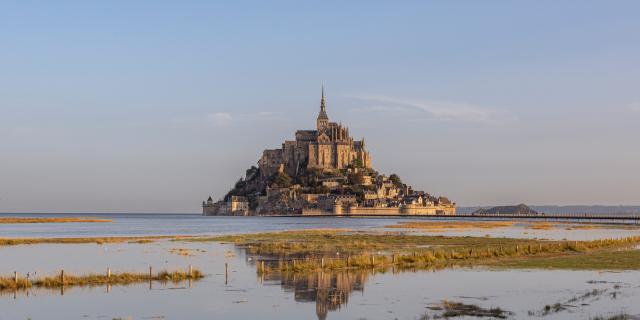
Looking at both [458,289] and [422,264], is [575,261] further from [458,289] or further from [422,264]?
[458,289]

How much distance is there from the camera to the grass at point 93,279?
37.6 meters

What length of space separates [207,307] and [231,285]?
24.0 ft

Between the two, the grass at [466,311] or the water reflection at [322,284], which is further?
the water reflection at [322,284]

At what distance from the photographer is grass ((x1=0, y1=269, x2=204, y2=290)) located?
37625 millimetres

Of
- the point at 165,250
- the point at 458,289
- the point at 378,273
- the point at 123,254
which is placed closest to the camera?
the point at 458,289

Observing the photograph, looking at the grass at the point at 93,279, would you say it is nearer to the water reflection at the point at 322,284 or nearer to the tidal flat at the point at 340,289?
the tidal flat at the point at 340,289

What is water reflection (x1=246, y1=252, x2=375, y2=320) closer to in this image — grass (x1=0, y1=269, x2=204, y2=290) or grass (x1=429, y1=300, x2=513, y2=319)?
grass (x1=429, y1=300, x2=513, y2=319)

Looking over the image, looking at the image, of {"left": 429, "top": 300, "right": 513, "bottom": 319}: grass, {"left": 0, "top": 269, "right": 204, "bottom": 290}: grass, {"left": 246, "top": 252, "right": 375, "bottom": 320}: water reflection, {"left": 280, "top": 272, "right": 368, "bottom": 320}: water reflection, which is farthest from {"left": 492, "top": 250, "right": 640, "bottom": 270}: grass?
{"left": 0, "top": 269, "right": 204, "bottom": 290}: grass

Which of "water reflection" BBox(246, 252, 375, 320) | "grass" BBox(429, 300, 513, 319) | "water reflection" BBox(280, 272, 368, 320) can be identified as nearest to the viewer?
"grass" BBox(429, 300, 513, 319)

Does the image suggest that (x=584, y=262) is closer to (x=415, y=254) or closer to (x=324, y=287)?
(x=415, y=254)

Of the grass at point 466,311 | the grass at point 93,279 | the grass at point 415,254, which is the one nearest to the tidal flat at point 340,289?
the grass at point 466,311

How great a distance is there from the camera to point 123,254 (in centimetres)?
6078

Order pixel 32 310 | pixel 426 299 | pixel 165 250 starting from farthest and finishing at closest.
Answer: pixel 165 250 < pixel 426 299 < pixel 32 310

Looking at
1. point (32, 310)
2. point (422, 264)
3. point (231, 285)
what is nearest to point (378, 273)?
point (422, 264)
